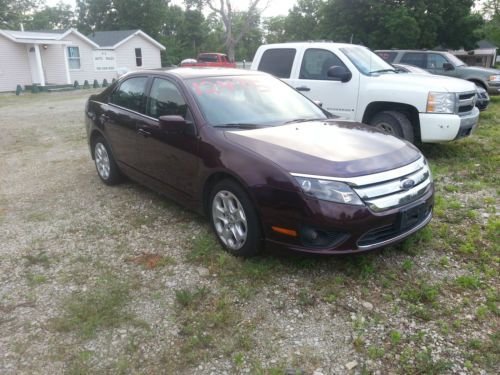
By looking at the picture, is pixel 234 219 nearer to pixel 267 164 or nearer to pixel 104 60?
pixel 267 164

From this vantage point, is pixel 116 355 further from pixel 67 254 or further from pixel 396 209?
pixel 396 209

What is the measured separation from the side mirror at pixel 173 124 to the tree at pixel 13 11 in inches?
1862

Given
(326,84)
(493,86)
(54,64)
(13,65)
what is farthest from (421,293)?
(54,64)

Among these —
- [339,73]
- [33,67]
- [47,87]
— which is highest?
[33,67]

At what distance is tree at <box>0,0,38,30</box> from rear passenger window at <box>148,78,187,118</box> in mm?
46453

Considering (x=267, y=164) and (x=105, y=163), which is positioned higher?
(x=267, y=164)

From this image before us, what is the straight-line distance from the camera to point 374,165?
11.1 ft

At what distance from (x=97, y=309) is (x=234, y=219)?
1.28 m

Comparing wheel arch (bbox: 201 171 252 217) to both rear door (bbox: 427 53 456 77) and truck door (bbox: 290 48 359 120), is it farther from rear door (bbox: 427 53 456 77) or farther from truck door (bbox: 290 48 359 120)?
rear door (bbox: 427 53 456 77)

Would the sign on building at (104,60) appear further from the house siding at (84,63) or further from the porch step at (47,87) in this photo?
the porch step at (47,87)

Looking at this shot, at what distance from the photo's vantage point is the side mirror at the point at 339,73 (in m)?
6.88

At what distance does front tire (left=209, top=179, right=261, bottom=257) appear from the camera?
11.5ft

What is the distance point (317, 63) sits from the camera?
7535 millimetres


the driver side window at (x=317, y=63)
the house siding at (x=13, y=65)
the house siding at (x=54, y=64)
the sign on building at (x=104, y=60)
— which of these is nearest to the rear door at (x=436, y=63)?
the driver side window at (x=317, y=63)
